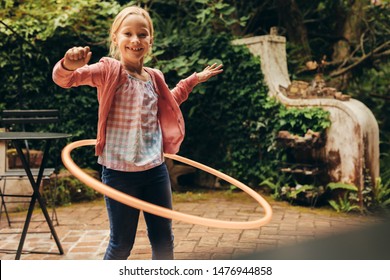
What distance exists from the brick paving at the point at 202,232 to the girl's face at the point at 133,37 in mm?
1729

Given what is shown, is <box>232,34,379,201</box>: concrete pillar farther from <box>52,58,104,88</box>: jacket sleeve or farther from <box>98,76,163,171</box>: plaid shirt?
<box>52,58,104,88</box>: jacket sleeve

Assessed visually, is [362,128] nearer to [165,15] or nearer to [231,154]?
[231,154]

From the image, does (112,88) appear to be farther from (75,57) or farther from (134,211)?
(134,211)

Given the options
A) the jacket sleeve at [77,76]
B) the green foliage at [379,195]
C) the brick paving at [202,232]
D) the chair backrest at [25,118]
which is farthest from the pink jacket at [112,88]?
the green foliage at [379,195]

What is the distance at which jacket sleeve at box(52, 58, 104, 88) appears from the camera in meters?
1.99

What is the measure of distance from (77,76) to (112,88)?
0.17 m

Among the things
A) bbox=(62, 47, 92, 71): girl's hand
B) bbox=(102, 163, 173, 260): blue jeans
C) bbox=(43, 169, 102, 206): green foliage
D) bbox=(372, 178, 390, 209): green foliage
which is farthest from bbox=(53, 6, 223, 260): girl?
bbox=(372, 178, 390, 209): green foliage

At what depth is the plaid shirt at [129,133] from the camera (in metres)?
2.18

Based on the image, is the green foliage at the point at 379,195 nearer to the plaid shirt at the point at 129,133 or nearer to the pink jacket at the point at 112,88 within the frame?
the pink jacket at the point at 112,88

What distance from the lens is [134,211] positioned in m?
2.23

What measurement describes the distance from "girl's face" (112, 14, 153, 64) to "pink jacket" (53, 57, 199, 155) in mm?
80

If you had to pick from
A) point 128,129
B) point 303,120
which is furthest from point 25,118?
point 303,120

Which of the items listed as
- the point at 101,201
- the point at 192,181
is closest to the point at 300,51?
the point at 192,181
